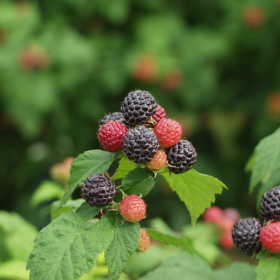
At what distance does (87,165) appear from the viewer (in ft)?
3.56

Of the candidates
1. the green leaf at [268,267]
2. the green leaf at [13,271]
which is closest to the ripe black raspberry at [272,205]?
the green leaf at [268,267]

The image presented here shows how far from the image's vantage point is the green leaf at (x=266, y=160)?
1351 mm

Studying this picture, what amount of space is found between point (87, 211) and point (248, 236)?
507mm

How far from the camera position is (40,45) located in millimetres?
3809

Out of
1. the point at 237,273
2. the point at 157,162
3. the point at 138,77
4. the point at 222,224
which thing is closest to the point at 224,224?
the point at 222,224

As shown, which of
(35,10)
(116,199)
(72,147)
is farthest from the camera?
(72,147)

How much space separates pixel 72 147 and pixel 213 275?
3573mm

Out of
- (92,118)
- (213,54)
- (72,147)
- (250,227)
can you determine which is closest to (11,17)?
(92,118)

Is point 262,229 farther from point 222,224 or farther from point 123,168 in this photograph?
A: point 222,224

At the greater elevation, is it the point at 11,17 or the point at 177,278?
the point at 11,17

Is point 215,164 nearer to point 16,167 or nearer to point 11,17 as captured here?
point 16,167

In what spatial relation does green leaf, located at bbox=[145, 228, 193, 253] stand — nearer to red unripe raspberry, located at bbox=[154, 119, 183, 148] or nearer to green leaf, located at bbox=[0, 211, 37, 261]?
red unripe raspberry, located at bbox=[154, 119, 183, 148]

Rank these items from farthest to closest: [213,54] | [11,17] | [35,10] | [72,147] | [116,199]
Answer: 1. [72,147]
2. [213,54]
3. [35,10]
4. [11,17]
5. [116,199]

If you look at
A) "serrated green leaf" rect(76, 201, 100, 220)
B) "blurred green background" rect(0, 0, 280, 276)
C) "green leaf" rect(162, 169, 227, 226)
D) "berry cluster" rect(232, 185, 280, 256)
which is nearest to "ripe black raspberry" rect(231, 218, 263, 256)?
"berry cluster" rect(232, 185, 280, 256)
